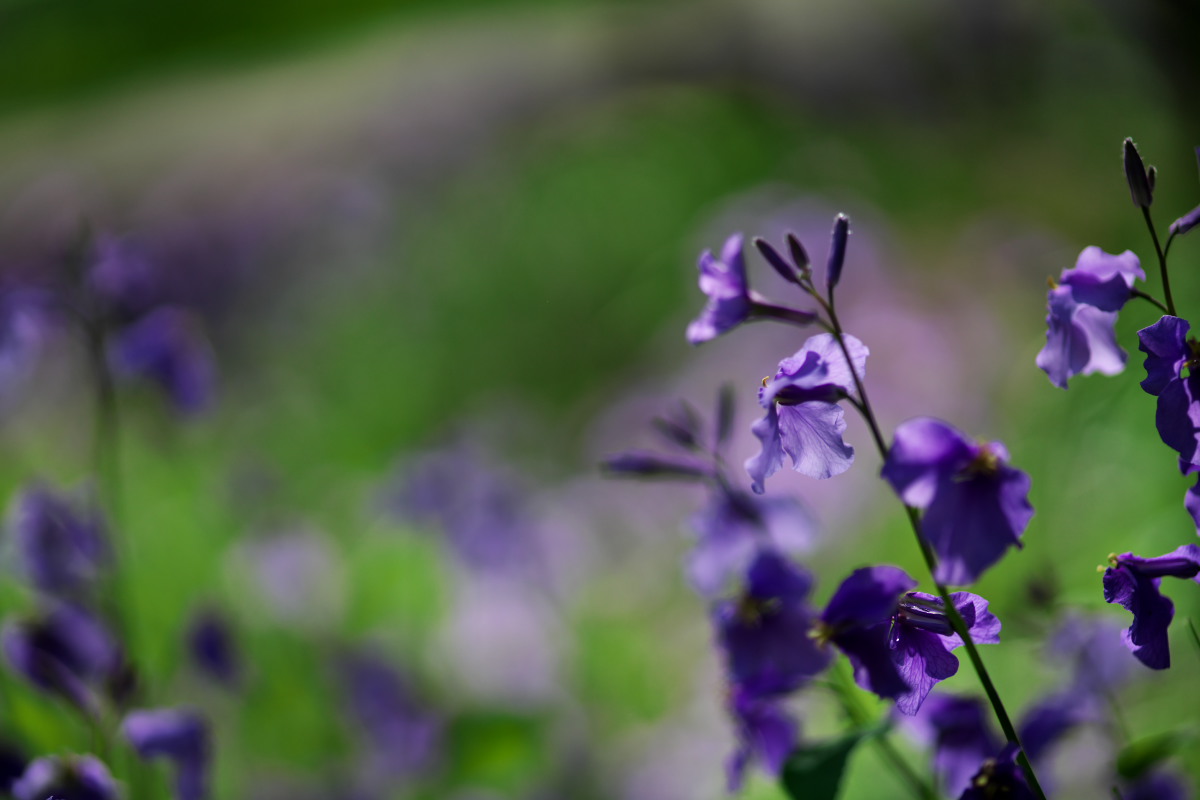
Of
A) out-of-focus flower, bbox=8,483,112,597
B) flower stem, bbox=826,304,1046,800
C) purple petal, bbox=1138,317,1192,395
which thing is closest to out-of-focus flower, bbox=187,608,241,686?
out-of-focus flower, bbox=8,483,112,597

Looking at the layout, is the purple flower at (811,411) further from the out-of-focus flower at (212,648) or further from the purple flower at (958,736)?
the out-of-focus flower at (212,648)

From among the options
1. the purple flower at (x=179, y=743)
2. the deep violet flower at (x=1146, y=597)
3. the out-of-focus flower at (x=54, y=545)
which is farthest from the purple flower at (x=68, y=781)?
the deep violet flower at (x=1146, y=597)

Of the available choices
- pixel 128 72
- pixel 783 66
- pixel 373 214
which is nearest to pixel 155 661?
pixel 373 214

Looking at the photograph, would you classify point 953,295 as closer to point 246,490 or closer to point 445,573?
point 445,573

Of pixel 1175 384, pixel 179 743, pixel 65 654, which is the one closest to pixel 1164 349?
pixel 1175 384

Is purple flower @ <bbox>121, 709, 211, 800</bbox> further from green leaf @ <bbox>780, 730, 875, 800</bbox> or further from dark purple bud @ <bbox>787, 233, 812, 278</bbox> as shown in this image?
dark purple bud @ <bbox>787, 233, 812, 278</bbox>

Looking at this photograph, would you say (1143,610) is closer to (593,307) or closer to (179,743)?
(179,743)

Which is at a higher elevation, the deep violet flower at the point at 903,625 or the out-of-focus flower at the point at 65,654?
the deep violet flower at the point at 903,625
